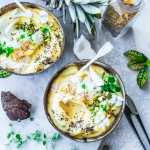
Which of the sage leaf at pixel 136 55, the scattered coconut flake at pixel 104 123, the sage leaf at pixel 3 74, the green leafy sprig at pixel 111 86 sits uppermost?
the green leafy sprig at pixel 111 86

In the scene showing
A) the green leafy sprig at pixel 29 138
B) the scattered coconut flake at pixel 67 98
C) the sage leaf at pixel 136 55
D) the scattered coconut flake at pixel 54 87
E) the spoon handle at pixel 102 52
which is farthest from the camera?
the sage leaf at pixel 136 55

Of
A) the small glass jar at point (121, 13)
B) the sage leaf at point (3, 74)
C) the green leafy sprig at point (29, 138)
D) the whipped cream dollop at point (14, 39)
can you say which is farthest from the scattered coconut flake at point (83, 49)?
the green leafy sprig at point (29, 138)

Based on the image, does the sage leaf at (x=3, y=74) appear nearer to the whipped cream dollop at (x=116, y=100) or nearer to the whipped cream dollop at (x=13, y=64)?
the whipped cream dollop at (x=13, y=64)

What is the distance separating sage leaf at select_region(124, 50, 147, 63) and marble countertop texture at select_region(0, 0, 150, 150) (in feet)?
0.29

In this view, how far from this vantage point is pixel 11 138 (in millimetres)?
2066

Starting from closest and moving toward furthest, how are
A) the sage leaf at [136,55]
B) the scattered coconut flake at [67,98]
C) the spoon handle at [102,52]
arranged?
the spoon handle at [102,52] < the scattered coconut flake at [67,98] < the sage leaf at [136,55]

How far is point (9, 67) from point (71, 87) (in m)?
0.63

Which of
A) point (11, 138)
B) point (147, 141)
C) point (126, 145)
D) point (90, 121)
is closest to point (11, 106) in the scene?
point (11, 138)

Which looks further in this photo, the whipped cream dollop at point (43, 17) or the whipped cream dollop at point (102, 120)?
the whipped cream dollop at point (43, 17)

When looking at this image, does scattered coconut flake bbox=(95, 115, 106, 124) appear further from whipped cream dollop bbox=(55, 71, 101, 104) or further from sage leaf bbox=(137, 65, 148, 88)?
sage leaf bbox=(137, 65, 148, 88)

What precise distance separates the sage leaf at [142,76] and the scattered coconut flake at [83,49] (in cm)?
59

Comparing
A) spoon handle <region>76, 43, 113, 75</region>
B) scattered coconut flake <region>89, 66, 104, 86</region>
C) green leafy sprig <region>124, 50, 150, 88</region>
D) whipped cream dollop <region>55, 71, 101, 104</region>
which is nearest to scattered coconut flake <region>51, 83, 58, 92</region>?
whipped cream dollop <region>55, 71, 101, 104</region>

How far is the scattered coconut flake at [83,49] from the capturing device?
6.93 feet

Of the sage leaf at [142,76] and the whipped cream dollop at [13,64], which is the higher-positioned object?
the whipped cream dollop at [13,64]
